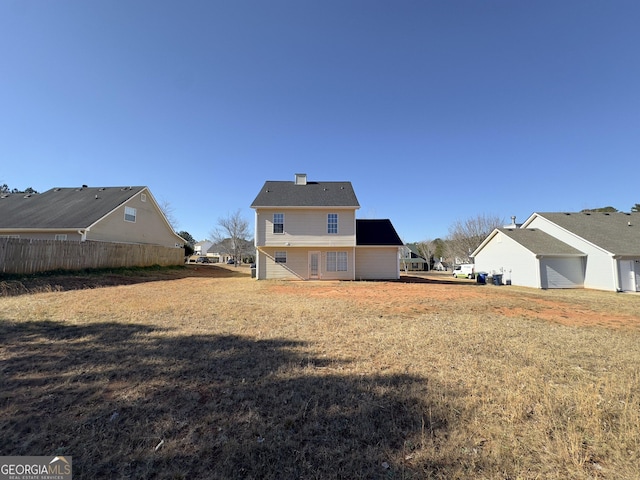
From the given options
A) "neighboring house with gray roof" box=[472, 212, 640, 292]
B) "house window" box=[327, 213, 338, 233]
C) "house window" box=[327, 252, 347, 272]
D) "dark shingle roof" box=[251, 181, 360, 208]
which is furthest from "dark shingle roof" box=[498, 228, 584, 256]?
"house window" box=[327, 213, 338, 233]

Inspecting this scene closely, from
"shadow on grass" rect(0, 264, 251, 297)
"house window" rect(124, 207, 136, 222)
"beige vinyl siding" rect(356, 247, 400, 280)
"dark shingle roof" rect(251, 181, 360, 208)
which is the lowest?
"shadow on grass" rect(0, 264, 251, 297)

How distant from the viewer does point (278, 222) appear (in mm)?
19688

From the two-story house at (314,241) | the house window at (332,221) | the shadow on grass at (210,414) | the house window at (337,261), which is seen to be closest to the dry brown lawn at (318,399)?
the shadow on grass at (210,414)

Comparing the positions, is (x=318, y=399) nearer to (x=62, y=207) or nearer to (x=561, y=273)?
(x=561, y=273)

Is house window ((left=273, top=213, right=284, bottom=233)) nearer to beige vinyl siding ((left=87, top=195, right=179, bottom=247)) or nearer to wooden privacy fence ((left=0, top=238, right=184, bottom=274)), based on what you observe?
wooden privacy fence ((left=0, top=238, right=184, bottom=274))

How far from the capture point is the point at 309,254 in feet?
66.5

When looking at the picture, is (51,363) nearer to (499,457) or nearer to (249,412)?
(249,412)

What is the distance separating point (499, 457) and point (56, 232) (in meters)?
25.6

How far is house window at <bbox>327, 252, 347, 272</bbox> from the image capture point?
20.4 m

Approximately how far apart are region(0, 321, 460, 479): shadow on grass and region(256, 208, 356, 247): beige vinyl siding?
14.5 m

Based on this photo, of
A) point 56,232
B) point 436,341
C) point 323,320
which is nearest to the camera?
point 436,341

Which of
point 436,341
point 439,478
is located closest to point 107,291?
point 436,341

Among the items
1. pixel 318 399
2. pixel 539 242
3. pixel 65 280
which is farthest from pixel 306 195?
pixel 539 242

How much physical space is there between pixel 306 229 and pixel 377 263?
20.3 ft
